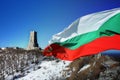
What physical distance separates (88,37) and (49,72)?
37038mm

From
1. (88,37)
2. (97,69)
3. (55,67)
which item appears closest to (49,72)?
(55,67)

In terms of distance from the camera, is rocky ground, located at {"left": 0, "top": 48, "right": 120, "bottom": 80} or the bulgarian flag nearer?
the bulgarian flag

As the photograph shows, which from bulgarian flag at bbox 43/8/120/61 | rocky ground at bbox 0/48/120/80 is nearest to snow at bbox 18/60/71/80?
rocky ground at bbox 0/48/120/80

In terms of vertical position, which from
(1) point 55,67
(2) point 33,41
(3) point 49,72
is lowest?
(3) point 49,72

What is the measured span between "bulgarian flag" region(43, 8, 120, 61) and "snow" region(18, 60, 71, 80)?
32177 mm

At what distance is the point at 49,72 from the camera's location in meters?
45.3

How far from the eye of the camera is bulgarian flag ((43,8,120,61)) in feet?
26.6

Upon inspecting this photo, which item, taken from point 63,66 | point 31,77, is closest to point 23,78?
point 31,77

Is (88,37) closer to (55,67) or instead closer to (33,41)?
(55,67)

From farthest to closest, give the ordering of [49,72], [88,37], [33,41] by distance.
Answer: [33,41] → [49,72] → [88,37]

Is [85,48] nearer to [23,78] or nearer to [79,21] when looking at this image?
[79,21]

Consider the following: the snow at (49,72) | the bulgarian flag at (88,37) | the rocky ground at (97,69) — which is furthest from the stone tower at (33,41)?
the bulgarian flag at (88,37)

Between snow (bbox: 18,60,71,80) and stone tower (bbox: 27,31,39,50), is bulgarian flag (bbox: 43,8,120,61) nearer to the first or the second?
snow (bbox: 18,60,71,80)

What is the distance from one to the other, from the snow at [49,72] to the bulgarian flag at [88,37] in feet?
106
